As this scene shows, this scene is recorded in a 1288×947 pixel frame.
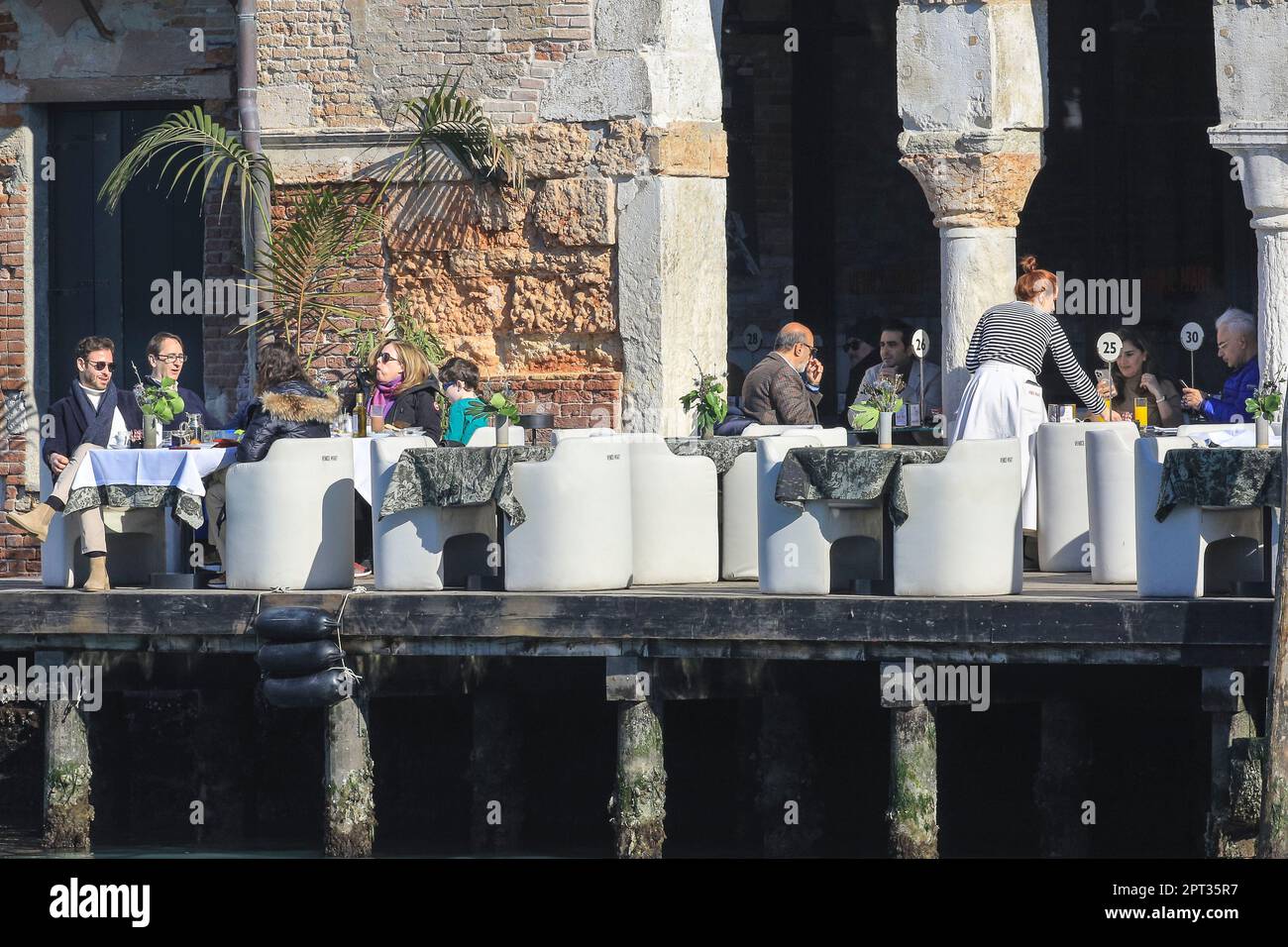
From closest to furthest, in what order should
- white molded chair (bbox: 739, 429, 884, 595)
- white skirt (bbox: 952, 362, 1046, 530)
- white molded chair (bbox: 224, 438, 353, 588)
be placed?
white molded chair (bbox: 739, 429, 884, 595), white molded chair (bbox: 224, 438, 353, 588), white skirt (bbox: 952, 362, 1046, 530)

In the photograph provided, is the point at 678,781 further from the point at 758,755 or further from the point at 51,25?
the point at 51,25

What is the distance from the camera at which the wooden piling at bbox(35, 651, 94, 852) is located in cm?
1308

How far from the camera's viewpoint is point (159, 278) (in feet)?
57.8

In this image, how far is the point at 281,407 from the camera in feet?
42.8

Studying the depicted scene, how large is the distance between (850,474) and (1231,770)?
80.0 inches

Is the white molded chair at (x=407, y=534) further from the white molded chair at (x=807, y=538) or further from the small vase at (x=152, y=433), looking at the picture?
the white molded chair at (x=807, y=538)

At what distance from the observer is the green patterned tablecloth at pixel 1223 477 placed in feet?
37.3

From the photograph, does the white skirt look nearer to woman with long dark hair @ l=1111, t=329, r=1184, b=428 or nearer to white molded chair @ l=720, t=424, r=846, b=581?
white molded chair @ l=720, t=424, r=846, b=581

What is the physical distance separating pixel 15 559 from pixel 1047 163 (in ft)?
26.3

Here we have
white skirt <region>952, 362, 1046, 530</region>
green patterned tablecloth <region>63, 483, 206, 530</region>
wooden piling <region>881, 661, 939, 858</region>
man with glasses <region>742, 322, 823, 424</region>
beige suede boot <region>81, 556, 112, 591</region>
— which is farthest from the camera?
man with glasses <region>742, 322, 823, 424</region>

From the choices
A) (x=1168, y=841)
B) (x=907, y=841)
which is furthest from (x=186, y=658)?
(x=1168, y=841)

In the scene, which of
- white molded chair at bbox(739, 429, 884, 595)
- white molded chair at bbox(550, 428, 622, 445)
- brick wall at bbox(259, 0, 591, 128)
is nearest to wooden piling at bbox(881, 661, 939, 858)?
white molded chair at bbox(739, 429, 884, 595)

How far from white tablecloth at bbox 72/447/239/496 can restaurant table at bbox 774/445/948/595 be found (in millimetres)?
2167
